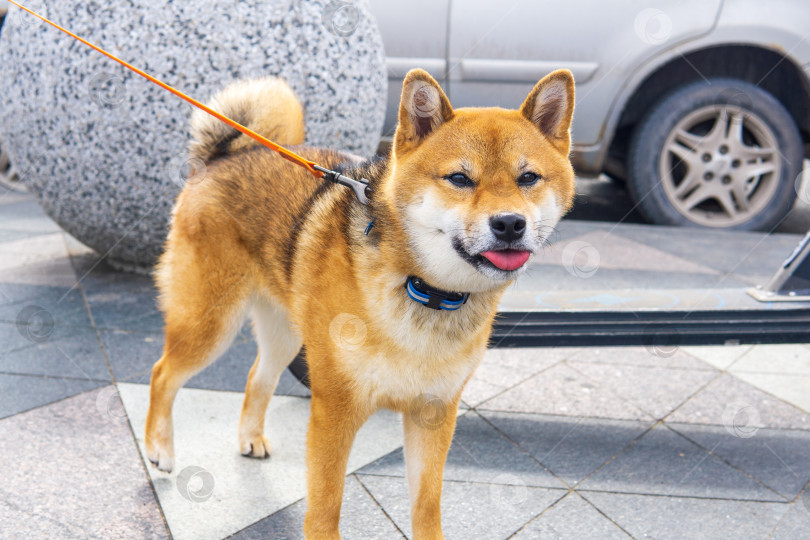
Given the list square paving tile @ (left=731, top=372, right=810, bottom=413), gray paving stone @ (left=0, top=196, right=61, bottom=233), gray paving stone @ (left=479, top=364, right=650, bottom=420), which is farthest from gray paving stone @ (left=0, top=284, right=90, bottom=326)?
square paving tile @ (left=731, top=372, right=810, bottom=413)

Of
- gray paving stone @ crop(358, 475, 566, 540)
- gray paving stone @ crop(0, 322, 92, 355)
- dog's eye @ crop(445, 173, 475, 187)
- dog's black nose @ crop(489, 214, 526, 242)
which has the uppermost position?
dog's eye @ crop(445, 173, 475, 187)

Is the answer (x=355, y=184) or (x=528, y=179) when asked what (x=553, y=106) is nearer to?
(x=528, y=179)

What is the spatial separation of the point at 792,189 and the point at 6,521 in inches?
225

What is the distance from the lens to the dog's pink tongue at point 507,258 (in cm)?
202

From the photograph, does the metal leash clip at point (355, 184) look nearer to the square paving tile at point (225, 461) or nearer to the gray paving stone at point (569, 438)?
the square paving tile at point (225, 461)

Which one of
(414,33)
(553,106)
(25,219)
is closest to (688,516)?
(553,106)

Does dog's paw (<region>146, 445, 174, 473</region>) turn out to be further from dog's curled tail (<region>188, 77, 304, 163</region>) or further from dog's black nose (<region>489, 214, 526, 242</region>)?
dog's black nose (<region>489, 214, 526, 242</region>)

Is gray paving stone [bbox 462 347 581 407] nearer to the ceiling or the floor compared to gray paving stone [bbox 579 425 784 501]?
nearer to the floor

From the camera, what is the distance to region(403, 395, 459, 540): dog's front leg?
2480mm

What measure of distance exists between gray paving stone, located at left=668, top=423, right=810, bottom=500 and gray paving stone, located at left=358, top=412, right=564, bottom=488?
0.80m

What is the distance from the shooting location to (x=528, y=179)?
214 centimetres

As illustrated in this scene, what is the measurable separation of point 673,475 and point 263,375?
1.78 m

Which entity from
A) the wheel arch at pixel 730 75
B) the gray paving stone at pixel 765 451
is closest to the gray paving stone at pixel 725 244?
the wheel arch at pixel 730 75

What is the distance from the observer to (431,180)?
83.7 inches
